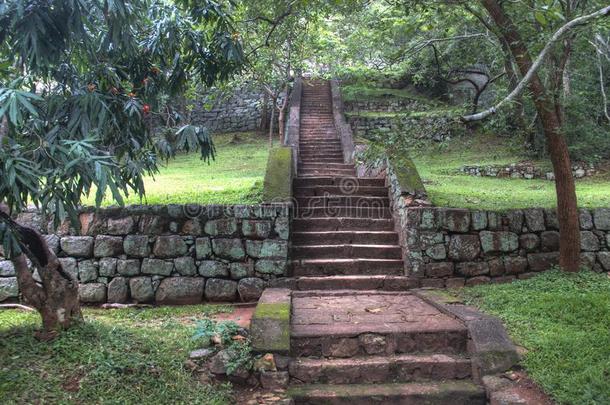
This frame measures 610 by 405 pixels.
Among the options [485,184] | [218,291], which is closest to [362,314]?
[218,291]

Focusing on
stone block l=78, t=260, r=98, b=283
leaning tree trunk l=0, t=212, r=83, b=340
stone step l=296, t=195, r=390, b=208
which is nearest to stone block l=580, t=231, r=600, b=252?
stone step l=296, t=195, r=390, b=208

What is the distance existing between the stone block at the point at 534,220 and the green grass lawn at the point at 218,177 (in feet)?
12.2

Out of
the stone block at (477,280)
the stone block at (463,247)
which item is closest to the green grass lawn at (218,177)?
the stone block at (463,247)

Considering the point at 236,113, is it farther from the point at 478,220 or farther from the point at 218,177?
the point at 478,220

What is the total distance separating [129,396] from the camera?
11.4 ft

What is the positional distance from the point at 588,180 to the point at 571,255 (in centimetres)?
526

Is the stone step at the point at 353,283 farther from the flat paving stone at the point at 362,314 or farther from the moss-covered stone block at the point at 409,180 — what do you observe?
the moss-covered stone block at the point at 409,180

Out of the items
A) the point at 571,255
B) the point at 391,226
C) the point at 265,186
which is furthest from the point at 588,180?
the point at 265,186

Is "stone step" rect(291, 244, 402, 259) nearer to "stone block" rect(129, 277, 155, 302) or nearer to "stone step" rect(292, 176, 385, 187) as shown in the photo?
"stone step" rect(292, 176, 385, 187)

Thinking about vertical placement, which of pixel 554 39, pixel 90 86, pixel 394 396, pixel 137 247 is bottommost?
pixel 394 396

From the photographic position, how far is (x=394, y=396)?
12.6ft

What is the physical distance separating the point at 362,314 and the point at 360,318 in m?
0.16

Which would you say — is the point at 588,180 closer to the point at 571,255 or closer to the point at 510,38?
the point at 571,255

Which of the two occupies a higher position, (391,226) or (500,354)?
(391,226)
